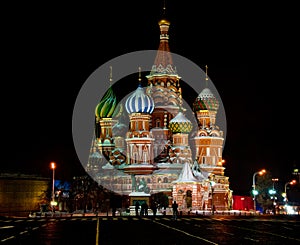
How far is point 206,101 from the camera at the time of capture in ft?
295

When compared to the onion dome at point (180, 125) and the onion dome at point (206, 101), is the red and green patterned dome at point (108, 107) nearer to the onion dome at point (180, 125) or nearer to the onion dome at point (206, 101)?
the onion dome at point (180, 125)

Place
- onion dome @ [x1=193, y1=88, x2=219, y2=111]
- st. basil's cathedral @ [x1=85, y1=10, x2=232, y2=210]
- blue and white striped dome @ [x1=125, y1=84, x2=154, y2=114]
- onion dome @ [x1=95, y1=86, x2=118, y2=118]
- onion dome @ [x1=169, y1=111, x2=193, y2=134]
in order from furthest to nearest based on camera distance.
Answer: onion dome @ [x1=95, y1=86, x2=118, y2=118] → onion dome @ [x1=193, y1=88, x2=219, y2=111] → onion dome @ [x1=169, y1=111, x2=193, y2=134] → blue and white striped dome @ [x1=125, y1=84, x2=154, y2=114] → st. basil's cathedral @ [x1=85, y1=10, x2=232, y2=210]

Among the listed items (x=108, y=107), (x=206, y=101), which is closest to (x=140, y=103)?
(x=108, y=107)

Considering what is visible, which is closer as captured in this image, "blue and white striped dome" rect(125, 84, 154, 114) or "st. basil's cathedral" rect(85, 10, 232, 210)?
"st. basil's cathedral" rect(85, 10, 232, 210)

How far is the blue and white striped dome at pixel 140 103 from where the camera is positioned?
85.3 meters

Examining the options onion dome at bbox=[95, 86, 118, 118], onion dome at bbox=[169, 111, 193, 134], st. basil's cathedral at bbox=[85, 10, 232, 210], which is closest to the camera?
st. basil's cathedral at bbox=[85, 10, 232, 210]

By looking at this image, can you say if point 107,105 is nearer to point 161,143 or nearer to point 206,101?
point 161,143

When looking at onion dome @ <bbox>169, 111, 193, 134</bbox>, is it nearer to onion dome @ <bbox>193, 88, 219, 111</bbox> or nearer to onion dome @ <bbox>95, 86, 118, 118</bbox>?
onion dome @ <bbox>193, 88, 219, 111</bbox>

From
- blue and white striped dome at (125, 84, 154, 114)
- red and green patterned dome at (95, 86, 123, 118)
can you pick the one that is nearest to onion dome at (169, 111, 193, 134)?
blue and white striped dome at (125, 84, 154, 114)

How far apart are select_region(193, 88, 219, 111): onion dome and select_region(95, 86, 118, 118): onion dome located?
39.2 feet

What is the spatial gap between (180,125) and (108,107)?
12.2m

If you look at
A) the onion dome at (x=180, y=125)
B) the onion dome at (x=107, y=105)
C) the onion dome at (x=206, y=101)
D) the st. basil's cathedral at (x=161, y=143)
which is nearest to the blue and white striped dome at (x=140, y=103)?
the st. basil's cathedral at (x=161, y=143)

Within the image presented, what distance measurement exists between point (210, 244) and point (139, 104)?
65.9 m

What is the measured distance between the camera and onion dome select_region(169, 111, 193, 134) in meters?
87.4
